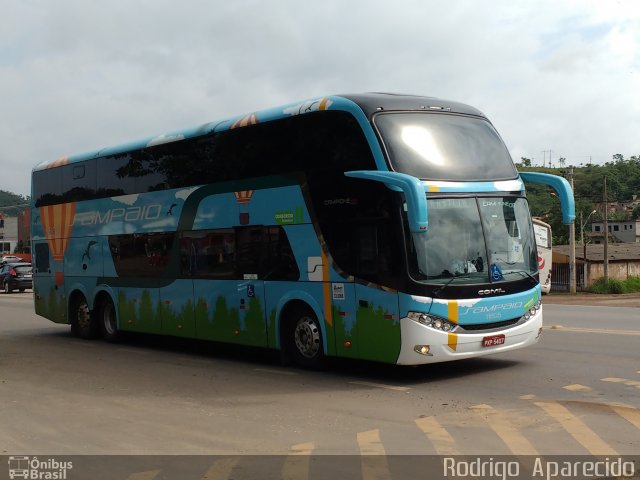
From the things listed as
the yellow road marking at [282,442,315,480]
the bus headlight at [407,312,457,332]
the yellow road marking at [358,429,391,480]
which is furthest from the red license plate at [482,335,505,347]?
the yellow road marking at [282,442,315,480]

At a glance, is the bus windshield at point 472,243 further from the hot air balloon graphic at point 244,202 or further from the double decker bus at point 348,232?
the hot air balloon graphic at point 244,202

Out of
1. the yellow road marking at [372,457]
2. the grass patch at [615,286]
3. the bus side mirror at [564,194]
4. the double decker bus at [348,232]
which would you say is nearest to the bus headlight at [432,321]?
the double decker bus at [348,232]

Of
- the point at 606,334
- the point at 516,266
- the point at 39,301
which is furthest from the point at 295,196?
the point at 39,301

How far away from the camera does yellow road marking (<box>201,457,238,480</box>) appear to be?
616 cm

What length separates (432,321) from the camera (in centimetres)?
984

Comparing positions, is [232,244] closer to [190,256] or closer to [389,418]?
[190,256]

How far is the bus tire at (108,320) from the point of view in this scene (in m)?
16.4

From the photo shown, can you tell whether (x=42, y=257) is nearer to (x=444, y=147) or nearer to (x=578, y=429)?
(x=444, y=147)

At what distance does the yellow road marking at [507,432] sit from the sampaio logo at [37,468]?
3804mm

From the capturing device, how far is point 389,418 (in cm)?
829

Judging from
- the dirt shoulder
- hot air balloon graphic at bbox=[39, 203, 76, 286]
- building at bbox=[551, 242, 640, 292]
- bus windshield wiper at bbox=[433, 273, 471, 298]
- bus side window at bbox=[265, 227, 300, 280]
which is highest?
hot air balloon graphic at bbox=[39, 203, 76, 286]

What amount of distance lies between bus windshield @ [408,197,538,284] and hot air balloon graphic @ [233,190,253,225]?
3.40m

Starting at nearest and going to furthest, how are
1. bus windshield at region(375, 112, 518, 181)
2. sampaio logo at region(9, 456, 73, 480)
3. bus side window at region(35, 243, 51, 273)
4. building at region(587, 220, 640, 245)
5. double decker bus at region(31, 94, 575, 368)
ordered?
1. sampaio logo at region(9, 456, 73, 480)
2. double decker bus at region(31, 94, 575, 368)
3. bus windshield at region(375, 112, 518, 181)
4. bus side window at region(35, 243, 51, 273)
5. building at region(587, 220, 640, 245)

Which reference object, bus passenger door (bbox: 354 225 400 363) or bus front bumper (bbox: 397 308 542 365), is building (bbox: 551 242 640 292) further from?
bus passenger door (bbox: 354 225 400 363)
